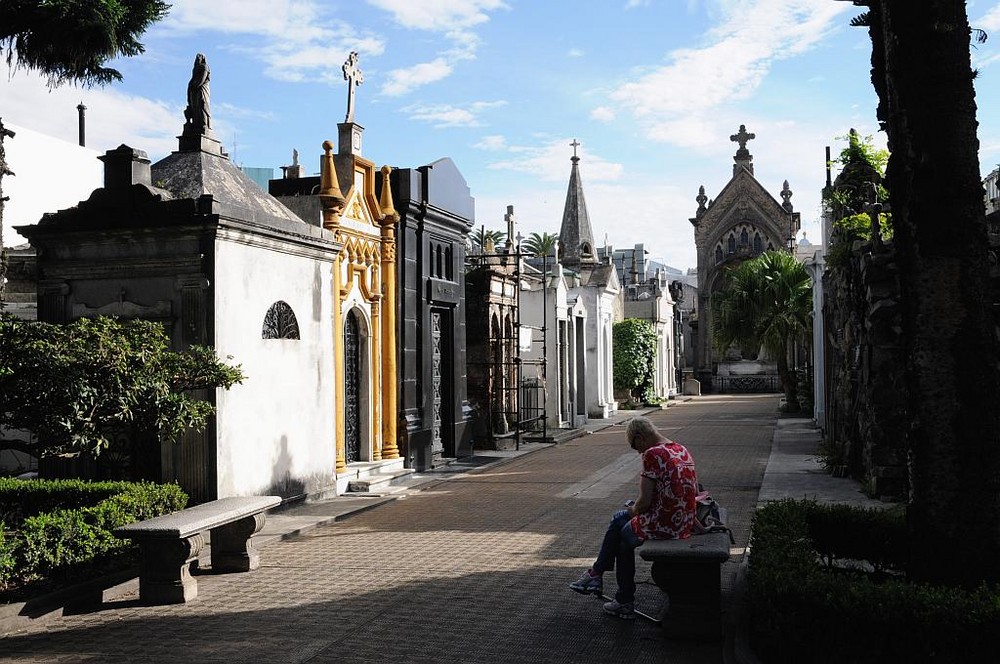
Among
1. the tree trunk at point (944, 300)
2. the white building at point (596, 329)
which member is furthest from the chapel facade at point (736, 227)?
the tree trunk at point (944, 300)

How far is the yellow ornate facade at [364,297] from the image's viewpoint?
14820mm

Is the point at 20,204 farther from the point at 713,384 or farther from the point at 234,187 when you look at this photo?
the point at 713,384

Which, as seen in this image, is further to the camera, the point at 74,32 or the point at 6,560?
the point at 74,32

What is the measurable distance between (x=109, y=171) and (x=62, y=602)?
18.8 ft

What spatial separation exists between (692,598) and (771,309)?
1084 inches

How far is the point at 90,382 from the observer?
794cm

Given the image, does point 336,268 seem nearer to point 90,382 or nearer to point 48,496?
point 48,496

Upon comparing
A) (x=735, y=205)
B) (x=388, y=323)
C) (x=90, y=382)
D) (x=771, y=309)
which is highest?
(x=735, y=205)

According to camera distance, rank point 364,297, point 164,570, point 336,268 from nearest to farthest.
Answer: point 164,570 → point 336,268 → point 364,297

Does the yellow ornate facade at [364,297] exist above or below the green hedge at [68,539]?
above

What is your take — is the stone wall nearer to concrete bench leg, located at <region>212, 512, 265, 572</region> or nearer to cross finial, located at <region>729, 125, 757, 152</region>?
concrete bench leg, located at <region>212, 512, 265, 572</region>

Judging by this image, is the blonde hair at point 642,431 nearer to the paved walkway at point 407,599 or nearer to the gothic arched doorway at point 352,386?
the paved walkway at point 407,599

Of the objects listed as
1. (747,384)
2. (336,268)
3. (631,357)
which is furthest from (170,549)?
(747,384)

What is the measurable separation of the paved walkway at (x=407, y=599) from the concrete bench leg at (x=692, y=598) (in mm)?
A: 111
